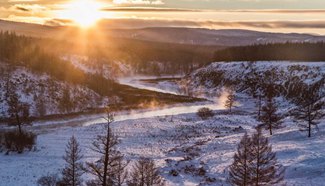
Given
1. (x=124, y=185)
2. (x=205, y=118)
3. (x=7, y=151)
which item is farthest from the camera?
(x=205, y=118)

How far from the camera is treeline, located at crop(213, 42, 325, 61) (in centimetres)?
15375

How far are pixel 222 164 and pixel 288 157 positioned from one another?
263 inches

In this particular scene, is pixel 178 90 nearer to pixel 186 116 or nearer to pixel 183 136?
pixel 186 116

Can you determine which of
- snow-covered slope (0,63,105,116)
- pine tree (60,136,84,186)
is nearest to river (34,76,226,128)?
snow-covered slope (0,63,105,116)

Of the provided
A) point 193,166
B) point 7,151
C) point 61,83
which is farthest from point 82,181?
point 61,83

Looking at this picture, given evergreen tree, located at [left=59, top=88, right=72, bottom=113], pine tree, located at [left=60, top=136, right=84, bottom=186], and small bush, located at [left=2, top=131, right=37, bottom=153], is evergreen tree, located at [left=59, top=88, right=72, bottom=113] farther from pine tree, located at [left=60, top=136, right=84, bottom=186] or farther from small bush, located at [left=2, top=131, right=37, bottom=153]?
pine tree, located at [left=60, top=136, right=84, bottom=186]

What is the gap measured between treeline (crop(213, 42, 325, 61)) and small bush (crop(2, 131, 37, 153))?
118 m

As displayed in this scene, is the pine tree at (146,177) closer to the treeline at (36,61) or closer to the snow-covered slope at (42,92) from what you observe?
the snow-covered slope at (42,92)

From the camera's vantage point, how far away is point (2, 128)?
232 ft

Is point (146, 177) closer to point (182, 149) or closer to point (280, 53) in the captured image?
point (182, 149)

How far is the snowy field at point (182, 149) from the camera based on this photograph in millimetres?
37781

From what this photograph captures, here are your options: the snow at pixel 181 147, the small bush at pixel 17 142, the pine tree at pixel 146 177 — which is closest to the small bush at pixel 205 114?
the snow at pixel 181 147

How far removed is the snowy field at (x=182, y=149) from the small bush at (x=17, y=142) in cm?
132

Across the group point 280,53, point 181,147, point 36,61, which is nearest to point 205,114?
point 181,147
